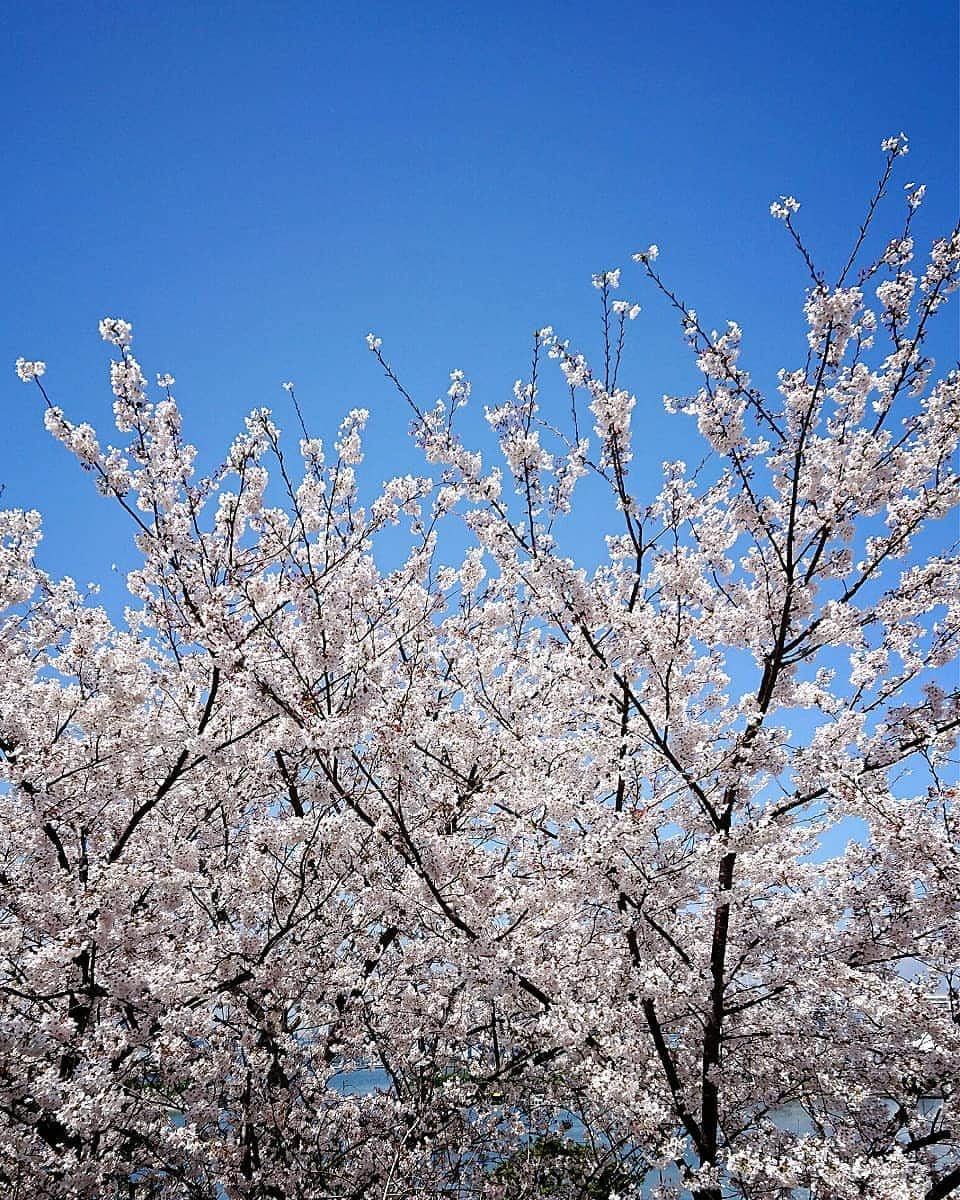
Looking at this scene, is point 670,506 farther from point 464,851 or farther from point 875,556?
point 464,851

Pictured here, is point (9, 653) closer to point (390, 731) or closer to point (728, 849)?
point (390, 731)

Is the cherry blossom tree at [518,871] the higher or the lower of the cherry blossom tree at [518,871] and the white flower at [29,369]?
the lower

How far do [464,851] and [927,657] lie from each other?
157 inches

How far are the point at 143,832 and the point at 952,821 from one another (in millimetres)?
6408

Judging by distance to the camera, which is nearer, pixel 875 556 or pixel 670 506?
pixel 875 556

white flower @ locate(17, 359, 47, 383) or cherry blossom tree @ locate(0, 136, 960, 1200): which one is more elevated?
white flower @ locate(17, 359, 47, 383)

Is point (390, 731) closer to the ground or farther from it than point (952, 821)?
farther from it

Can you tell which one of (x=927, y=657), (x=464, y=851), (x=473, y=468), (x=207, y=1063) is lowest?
(x=207, y=1063)

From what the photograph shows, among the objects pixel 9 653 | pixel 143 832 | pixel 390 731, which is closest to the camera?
pixel 390 731

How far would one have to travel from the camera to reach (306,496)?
6.55 m

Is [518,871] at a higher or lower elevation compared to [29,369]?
lower

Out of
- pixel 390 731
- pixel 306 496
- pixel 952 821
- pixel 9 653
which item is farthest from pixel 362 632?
pixel 952 821

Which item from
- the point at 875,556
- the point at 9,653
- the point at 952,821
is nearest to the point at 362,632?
the point at 9,653

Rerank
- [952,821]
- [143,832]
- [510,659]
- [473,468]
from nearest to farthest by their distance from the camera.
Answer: [952,821], [473,468], [143,832], [510,659]
